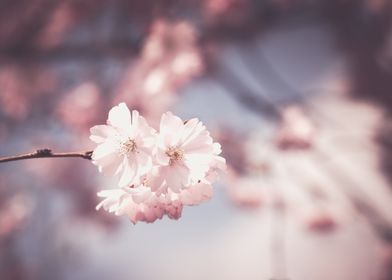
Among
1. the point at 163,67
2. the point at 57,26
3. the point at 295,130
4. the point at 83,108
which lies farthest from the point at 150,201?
the point at 57,26

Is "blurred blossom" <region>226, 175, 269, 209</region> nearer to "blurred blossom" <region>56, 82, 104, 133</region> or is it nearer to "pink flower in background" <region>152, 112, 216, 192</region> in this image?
"blurred blossom" <region>56, 82, 104, 133</region>

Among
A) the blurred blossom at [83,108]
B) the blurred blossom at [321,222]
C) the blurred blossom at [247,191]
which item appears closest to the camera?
the blurred blossom at [321,222]

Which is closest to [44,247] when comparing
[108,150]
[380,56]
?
[108,150]

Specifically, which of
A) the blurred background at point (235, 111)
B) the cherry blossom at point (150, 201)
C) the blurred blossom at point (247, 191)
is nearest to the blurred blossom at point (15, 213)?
the blurred background at point (235, 111)

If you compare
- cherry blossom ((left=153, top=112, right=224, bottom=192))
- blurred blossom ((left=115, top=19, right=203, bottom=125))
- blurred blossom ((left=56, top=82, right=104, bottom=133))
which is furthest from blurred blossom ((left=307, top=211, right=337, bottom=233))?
blurred blossom ((left=56, top=82, right=104, bottom=133))

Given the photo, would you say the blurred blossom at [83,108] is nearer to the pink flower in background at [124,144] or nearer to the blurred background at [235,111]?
the blurred background at [235,111]

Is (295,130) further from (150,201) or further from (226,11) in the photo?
(150,201)

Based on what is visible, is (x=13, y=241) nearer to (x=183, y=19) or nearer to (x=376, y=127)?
(x=183, y=19)
